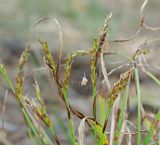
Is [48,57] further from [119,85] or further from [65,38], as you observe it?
[65,38]

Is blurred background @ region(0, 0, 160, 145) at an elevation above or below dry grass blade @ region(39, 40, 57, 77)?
below

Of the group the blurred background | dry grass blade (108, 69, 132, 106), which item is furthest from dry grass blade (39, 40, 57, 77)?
the blurred background

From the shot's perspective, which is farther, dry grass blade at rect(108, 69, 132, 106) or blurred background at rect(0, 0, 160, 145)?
blurred background at rect(0, 0, 160, 145)

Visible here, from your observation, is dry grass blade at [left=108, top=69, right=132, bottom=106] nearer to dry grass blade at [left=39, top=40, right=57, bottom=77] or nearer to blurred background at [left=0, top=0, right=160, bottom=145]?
dry grass blade at [left=39, top=40, right=57, bottom=77]

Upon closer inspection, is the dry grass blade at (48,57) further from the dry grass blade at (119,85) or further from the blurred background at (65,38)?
the blurred background at (65,38)

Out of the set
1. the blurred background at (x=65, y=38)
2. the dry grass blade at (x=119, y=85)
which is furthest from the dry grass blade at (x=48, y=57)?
the blurred background at (x=65, y=38)

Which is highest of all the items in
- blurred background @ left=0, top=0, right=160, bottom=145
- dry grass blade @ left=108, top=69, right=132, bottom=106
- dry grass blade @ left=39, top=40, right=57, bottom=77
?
dry grass blade @ left=39, top=40, right=57, bottom=77

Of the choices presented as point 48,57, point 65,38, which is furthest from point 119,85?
point 65,38

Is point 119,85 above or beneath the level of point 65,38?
above

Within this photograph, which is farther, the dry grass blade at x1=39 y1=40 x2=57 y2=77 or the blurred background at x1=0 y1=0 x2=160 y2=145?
the blurred background at x1=0 y1=0 x2=160 y2=145
